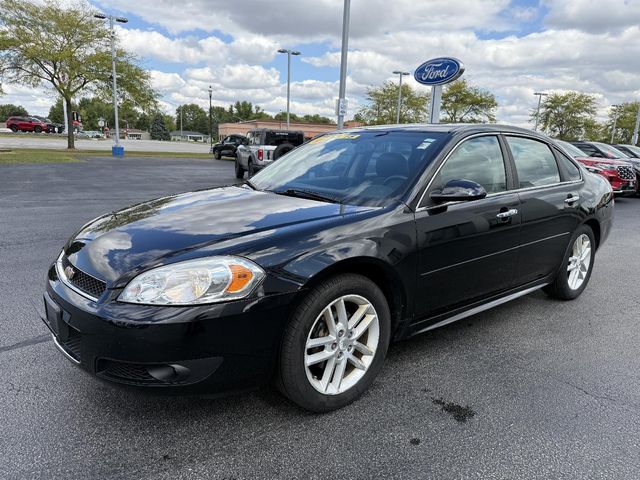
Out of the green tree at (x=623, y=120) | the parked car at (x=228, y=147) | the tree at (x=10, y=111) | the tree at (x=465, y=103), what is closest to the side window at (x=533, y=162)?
the parked car at (x=228, y=147)

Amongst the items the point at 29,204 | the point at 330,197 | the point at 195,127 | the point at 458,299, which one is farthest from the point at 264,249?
the point at 195,127

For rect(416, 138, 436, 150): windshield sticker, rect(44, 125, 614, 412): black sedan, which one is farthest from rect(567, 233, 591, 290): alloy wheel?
rect(416, 138, 436, 150): windshield sticker

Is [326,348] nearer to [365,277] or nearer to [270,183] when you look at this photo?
[365,277]

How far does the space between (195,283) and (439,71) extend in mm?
12498

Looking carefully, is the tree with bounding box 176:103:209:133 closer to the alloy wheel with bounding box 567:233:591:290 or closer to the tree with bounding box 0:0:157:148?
the tree with bounding box 0:0:157:148

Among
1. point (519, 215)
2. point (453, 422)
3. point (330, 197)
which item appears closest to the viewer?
point (453, 422)

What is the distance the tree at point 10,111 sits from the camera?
122 m

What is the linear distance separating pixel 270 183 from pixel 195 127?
15842 centimetres

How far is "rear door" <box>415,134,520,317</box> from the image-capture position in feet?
9.66

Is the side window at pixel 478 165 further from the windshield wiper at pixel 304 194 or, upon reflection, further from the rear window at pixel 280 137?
the rear window at pixel 280 137

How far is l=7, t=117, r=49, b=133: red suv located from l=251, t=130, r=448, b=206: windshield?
7333cm

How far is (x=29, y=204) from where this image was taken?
357 inches

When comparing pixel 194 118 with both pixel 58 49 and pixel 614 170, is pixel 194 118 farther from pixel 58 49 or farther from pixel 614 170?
pixel 614 170

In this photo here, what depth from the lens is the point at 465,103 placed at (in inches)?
1682
